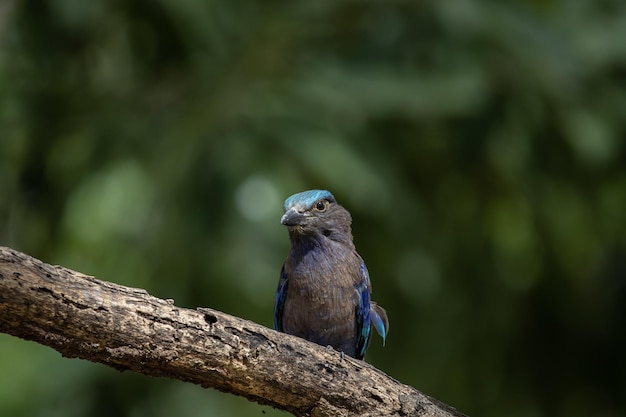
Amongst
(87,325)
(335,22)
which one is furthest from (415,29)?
(87,325)

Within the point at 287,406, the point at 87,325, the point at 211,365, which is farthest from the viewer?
the point at 287,406

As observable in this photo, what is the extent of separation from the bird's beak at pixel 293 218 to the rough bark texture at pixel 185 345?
1.16 metres

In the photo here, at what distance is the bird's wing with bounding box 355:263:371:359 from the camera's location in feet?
22.1

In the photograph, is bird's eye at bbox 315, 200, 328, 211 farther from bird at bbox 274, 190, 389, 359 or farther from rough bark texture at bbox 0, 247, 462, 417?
rough bark texture at bbox 0, 247, 462, 417

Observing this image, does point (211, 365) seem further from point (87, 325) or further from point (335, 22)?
point (335, 22)

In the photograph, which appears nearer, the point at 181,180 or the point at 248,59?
the point at 181,180

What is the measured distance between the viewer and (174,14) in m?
8.77

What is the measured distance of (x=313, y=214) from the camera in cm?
675

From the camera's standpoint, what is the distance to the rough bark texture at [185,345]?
4.46 meters

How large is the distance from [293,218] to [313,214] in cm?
21

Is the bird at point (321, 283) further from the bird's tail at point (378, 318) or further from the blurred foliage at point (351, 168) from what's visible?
the blurred foliage at point (351, 168)

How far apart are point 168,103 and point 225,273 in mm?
2052

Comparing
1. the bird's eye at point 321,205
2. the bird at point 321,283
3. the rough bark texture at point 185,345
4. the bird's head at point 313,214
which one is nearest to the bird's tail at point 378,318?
the bird at point 321,283

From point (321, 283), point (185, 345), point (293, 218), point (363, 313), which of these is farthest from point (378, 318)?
point (185, 345)
